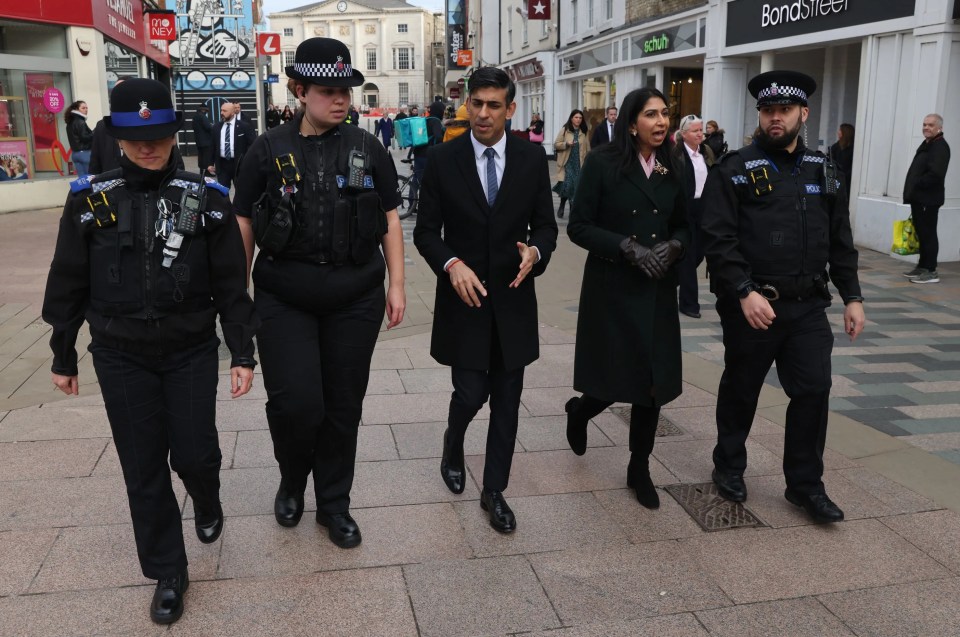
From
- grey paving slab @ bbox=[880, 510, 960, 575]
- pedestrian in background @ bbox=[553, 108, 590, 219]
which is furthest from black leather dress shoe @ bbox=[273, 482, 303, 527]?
pedestrian in background @ bbox=[553, 108, 590, 219]

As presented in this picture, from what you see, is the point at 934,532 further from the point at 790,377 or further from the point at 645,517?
the point at 645,517

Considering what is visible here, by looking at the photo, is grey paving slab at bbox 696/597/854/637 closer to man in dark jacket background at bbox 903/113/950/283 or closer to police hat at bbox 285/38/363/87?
police hat at bbox 285/38/363/87

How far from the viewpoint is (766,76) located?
3.81 m

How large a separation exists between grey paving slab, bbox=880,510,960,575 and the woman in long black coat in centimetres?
108

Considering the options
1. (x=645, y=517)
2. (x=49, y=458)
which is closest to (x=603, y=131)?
(x=645, y=517)

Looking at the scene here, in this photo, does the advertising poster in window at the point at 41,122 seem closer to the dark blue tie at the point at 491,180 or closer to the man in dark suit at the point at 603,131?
the man in dark suit at the point at 603,131

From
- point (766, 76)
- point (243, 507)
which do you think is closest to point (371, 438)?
point (243, 507)

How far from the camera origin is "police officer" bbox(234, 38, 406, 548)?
3342mm

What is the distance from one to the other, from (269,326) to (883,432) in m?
3.63

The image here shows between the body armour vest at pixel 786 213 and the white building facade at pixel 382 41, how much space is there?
96038 mm

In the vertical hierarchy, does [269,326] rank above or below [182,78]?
below

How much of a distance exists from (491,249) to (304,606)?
5.30 ft

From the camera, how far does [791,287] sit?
3801mm

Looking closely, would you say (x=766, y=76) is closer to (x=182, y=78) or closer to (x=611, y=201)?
(x=611, y=201)
